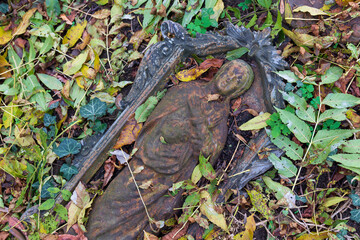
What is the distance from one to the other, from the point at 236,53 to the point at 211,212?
4.59 feet

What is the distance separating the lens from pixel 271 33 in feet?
8.85

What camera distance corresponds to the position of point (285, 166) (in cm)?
258

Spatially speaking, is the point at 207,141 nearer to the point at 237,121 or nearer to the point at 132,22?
the point at 237,121

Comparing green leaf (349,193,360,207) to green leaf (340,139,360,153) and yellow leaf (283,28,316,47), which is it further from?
yellow leaf (283,28,316,47)

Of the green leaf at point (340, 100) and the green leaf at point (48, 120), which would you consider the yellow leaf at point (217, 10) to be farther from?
the green leaf at point (48, 120)

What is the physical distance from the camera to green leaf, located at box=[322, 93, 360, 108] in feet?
8.30

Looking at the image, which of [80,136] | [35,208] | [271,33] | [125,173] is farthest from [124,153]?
[271,33]

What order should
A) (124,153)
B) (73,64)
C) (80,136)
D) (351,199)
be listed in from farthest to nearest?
(73,64) < (80,136) < (124,153) < (351,199)

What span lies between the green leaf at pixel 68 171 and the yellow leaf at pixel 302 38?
2241 mm

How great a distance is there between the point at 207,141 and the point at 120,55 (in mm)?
1313

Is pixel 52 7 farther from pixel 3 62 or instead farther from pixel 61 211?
pixel 61 211

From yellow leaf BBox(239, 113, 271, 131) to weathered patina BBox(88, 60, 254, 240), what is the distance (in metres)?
0.20

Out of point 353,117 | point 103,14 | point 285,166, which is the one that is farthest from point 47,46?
point 353,117

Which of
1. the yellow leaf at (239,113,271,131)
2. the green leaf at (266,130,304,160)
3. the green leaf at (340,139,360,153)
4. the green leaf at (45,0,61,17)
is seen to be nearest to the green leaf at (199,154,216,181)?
the yellow leaf at (239,113,271,131)
